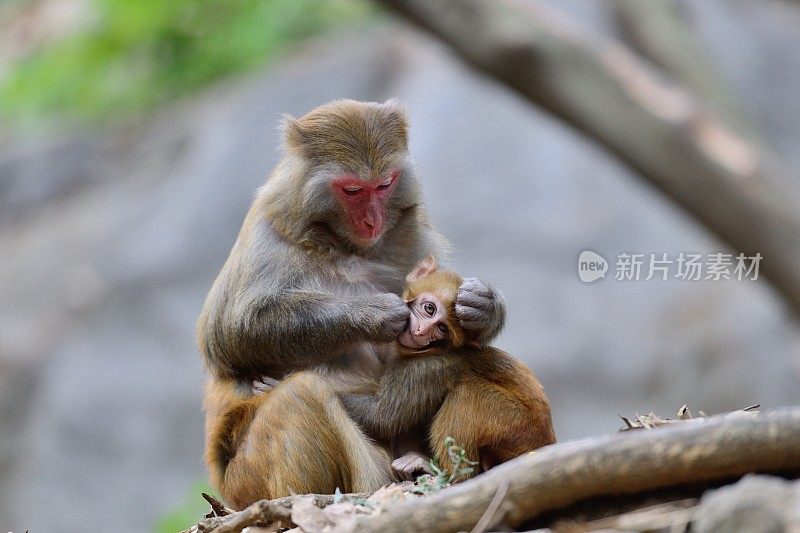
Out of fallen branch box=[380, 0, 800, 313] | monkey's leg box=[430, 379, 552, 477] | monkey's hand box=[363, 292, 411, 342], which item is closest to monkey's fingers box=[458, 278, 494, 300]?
monkey's hand box=[363, 292, 411, 342]

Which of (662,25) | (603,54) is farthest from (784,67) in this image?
(603,54)

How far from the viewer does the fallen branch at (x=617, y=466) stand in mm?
4031

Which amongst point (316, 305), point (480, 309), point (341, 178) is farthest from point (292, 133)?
point (480, 309)

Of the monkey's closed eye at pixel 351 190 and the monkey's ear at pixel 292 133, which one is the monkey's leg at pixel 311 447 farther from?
the monkey's ear at pixel 292 133

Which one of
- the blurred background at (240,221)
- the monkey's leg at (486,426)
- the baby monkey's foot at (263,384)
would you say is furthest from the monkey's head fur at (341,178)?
the blurred background at (240,221)

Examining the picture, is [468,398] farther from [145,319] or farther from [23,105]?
[23,105]

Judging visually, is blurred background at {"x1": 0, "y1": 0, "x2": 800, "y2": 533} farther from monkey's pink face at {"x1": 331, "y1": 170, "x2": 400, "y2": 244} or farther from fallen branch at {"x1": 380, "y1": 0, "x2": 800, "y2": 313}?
monkey's pink face at {"x1": 331, "y1": 170, "x2": 400, "y2": 244}

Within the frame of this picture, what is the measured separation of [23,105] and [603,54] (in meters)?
12.1

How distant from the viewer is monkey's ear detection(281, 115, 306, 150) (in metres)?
6.63

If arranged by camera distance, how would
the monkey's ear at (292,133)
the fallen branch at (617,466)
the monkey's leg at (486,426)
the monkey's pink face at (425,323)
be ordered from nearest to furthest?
the fallen branch at (617,466) < the monkey's leg at (486,426) < the monkey's pink face at (425,323) < the monkey's ear at (292,133)

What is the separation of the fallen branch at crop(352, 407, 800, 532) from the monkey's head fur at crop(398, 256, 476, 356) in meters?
2.02

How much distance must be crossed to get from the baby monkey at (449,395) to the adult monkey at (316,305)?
0.12 m

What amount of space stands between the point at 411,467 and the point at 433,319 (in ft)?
2.72

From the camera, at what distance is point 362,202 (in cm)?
652
